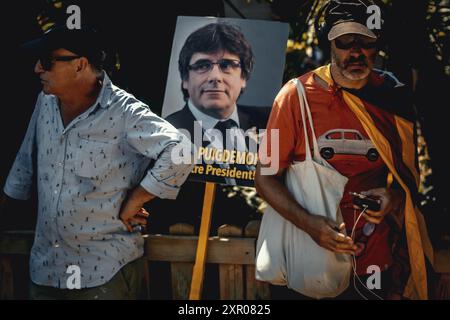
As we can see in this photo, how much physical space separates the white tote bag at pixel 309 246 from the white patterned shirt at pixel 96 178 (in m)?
0.57

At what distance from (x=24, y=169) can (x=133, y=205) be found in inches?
27.2

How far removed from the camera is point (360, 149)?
11.6ft

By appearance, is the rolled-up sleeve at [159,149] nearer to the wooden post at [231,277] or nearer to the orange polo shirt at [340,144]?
the orange polo shirt at [340,144]

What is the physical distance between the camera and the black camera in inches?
138

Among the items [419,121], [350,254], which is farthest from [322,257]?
[419,121]

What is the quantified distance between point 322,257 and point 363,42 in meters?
1.06

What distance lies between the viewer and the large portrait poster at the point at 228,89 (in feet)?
13.5

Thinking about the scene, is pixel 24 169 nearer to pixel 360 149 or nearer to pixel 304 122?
pixel 304 122

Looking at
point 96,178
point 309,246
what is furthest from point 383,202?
point 96,178

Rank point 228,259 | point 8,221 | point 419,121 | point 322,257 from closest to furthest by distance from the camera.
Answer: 1. point 322,257
2. point 228,259
3. point 8,221
4. point 419,121

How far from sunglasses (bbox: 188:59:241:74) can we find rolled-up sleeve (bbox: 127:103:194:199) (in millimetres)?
613

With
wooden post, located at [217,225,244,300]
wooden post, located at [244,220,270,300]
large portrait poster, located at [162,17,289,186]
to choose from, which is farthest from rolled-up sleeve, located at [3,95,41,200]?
wooden post, located at [244,220,270,300]

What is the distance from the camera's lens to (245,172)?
13.4 ft

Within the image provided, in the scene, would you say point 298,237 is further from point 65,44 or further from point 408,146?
point 65,44
